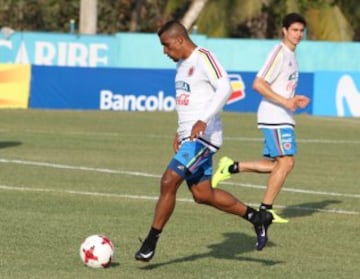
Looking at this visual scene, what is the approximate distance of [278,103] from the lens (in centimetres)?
1261

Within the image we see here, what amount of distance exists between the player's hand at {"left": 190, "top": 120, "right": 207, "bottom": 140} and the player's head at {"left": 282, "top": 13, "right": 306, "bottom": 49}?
2883 millimetres

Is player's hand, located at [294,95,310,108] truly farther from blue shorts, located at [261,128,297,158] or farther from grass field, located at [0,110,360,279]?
grass field, located at [0,110,360,279]

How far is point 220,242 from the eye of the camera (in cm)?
1212

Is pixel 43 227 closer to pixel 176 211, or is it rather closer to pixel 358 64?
pixel 176 211

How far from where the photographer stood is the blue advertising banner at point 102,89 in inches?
1330

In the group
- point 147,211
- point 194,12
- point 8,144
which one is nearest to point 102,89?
point 8,144

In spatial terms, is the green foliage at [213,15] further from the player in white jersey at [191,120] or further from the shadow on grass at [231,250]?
the player in white jersey at [191,120]

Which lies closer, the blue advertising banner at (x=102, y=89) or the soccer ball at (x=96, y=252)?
the soccer ball at (x=96, y=252)

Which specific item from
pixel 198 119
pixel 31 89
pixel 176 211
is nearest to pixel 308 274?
pixel 198 119

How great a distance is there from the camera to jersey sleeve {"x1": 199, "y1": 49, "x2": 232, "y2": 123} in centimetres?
1036

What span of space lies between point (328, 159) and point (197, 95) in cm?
1152

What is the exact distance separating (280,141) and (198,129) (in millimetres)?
2970

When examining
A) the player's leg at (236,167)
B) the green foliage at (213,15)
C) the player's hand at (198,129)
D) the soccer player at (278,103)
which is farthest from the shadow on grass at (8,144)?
the green foliage at (213,15)

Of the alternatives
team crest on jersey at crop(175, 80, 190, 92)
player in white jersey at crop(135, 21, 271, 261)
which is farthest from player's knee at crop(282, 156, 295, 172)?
team crest on jersey at crop(175, 80, 190, 92)
